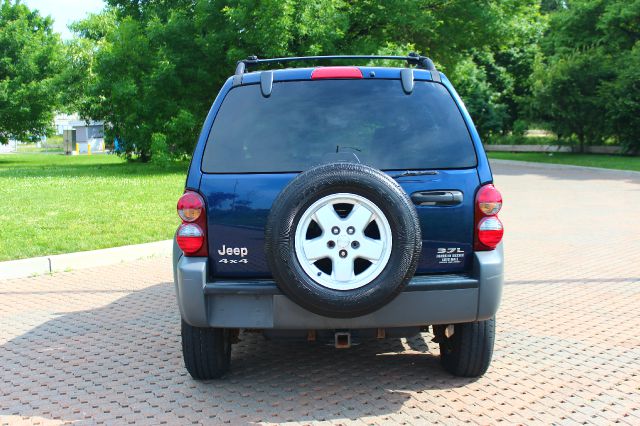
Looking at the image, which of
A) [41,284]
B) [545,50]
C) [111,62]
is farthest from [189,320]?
[545,50]

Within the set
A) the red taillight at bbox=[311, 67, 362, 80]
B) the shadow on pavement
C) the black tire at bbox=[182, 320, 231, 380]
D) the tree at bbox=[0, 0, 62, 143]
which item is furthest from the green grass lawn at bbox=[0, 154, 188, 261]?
the tree at bbox=[0, 0, 62, 143]

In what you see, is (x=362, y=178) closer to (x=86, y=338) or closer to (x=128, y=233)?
(x=86, y=338)

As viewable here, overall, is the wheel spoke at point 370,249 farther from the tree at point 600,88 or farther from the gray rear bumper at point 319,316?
the tree at point 600,88

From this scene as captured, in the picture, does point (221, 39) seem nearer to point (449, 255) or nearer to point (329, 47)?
point (329, 47)

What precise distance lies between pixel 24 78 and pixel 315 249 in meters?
43.3

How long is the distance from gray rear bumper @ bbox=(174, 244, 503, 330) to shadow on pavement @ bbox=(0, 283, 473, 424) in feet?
1.66

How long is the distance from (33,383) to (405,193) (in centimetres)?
270

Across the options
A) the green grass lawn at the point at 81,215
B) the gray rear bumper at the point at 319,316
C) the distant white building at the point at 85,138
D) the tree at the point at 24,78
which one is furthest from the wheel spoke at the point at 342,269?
the distant white building at the point at 85,138

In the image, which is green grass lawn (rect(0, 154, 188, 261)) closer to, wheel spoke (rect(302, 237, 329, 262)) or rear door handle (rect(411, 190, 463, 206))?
wheel spoke (rect(302, 237, 329, 262))

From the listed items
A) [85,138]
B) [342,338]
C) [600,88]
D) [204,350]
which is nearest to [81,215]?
[204,350]

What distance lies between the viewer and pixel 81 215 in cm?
1226

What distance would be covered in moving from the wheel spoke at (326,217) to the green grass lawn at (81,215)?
242 inches

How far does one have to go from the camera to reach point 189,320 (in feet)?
13.6

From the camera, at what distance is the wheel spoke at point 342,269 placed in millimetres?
3818
